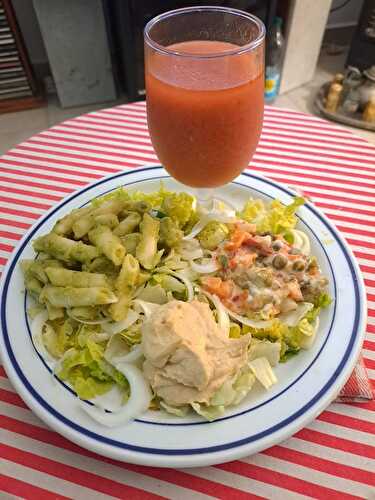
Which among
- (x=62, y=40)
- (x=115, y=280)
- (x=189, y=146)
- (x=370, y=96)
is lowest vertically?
(x=370, y=96)

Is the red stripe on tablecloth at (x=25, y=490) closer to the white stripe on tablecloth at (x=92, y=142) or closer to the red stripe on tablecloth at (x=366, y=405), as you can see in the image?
the red stripe on tablecloth at (x=366, y=405)

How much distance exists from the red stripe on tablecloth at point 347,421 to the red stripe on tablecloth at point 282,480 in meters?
0.12

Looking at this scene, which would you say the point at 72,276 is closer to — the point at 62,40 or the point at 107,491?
the point at 107,491

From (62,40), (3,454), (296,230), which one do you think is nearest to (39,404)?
(3,454)

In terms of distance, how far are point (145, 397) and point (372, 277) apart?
0.63m

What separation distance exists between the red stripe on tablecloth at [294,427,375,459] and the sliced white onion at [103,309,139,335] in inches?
15.1

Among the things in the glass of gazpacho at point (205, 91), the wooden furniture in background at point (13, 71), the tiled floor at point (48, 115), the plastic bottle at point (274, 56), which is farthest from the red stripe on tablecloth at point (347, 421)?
the wooden furniture in background at point (13, 71)

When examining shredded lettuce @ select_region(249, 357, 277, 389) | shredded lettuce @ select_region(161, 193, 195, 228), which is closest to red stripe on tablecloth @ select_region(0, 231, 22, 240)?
shredded lettuce @ select_region(161, 193, 195, 228)

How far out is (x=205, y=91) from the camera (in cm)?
83

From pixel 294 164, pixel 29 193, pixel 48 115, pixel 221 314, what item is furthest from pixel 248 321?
pixel 48 115

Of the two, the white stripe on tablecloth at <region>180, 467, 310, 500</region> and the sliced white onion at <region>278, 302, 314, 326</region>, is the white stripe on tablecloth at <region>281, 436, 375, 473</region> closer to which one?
the white stripe on tablecloth at <region>180, 467, 310, 500</region>

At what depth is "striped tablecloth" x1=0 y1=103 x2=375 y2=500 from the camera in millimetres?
696

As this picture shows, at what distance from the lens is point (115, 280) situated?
2.84 ft

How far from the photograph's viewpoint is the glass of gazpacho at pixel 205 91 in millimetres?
821
